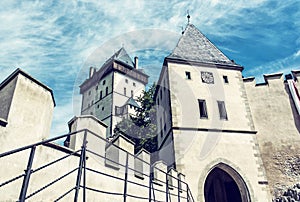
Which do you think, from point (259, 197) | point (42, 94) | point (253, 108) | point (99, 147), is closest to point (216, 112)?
point (253, 108)

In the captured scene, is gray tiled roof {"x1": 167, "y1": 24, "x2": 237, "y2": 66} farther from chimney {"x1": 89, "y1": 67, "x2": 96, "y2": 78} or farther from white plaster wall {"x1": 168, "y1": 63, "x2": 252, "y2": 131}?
chimney {"x1": 89, "y1": 67, "x2": 96, "y2": 78}

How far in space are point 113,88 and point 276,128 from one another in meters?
36.6

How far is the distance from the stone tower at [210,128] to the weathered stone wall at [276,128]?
2.96 ft

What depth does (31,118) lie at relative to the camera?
4.32m

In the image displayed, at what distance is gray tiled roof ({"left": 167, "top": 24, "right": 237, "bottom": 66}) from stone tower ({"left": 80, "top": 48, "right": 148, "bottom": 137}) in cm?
2855

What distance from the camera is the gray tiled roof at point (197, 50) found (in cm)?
1592

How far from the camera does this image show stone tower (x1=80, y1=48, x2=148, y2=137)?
46438 millimetres

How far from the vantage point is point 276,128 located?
14000mm

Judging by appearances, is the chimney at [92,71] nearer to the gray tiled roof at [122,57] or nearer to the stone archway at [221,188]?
the gray tiled roof at [122,57]

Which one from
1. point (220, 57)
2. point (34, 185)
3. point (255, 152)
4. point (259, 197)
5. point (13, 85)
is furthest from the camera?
point (220, 57)

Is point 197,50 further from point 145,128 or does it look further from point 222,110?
point 145,128

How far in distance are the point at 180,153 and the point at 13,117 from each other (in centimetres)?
892

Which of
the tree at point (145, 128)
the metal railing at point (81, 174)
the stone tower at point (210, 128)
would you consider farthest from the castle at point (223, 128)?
the tree at point (145, 128)

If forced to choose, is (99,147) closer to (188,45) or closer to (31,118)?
(31,118)
